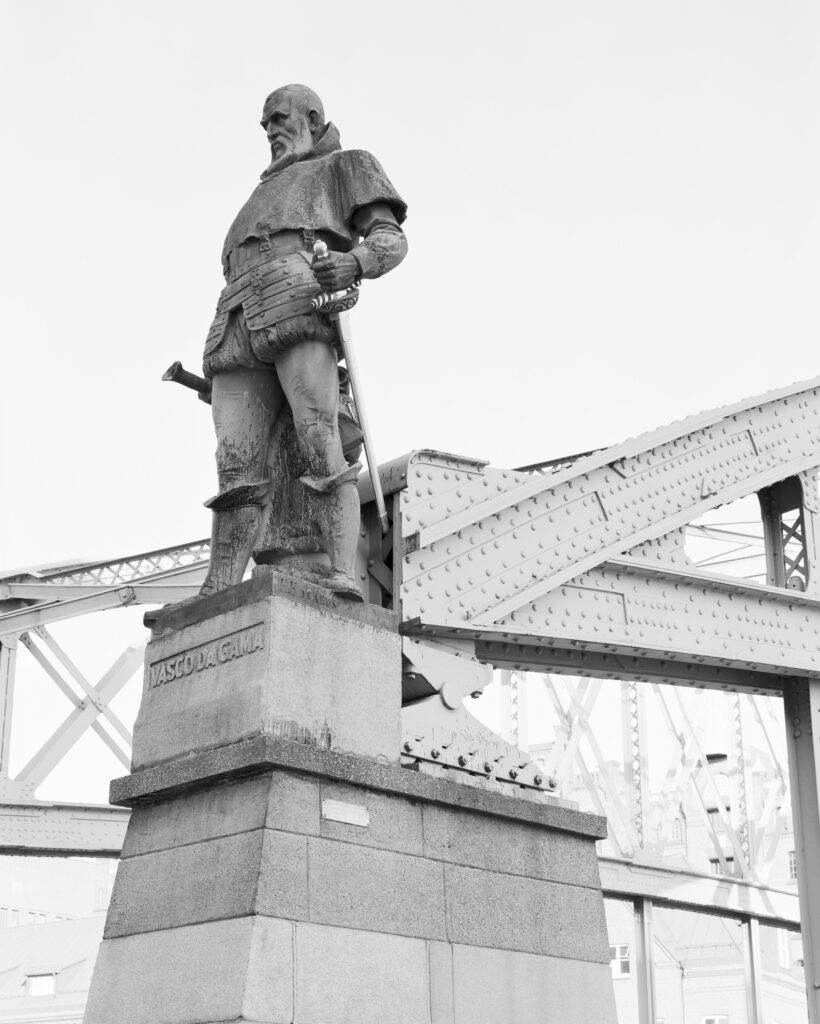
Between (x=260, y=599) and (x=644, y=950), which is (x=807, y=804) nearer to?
(x=260, y=599)

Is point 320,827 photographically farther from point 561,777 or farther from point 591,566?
point 561,777

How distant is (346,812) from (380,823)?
0.87 ft

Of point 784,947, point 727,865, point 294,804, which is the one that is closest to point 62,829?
point 294,804

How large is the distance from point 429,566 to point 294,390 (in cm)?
142

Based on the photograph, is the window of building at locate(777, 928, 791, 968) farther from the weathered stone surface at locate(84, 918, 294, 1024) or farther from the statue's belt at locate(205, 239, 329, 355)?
the weathered stone surface at locate(84, 918, 294, 1024)

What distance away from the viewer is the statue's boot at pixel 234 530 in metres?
8.92

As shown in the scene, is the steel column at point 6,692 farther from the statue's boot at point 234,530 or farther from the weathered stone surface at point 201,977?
the weathered stone surface at point 201,977

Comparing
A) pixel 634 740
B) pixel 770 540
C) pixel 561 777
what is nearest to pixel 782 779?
pixel 634 740

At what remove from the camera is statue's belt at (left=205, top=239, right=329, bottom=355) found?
8820 millimetres

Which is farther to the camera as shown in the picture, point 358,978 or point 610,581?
point 610,581

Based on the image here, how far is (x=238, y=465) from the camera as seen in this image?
903 centimetres

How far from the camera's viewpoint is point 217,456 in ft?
30.0

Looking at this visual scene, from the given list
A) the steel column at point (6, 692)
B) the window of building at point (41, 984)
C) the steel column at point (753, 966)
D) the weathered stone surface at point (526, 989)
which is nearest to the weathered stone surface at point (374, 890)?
the weathered stone surface at point (526, 989)

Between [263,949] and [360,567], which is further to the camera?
[360,567]
